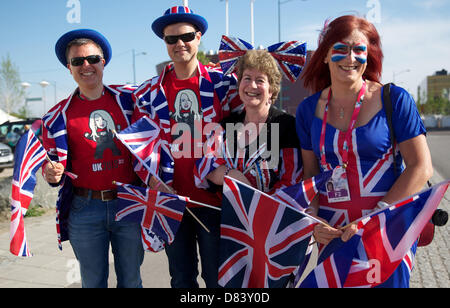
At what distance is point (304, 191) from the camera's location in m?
2.14

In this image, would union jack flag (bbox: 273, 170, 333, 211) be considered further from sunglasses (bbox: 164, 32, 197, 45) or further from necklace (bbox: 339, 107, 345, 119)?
sunglasses (bbox: 164, 32, 197, 45)

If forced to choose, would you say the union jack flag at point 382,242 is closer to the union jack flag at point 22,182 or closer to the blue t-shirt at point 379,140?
the blue t-shirt at point 379,140

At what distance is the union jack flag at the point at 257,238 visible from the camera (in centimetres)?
215

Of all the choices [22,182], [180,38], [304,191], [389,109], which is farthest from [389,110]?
[22,182]

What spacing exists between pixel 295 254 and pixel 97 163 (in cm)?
151

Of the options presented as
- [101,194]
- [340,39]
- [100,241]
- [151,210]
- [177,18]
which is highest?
[177,18]

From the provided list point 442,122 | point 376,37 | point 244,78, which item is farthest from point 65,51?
point 442,122

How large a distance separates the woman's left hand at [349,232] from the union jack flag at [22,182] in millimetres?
2072

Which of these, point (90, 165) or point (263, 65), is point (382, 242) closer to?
point (263, 65)

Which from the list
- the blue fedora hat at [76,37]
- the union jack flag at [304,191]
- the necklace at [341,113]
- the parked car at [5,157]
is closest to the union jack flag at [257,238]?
the union jack flag at [304,191]

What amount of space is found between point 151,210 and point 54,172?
723mm

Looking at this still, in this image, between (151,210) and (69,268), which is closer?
(151,210)

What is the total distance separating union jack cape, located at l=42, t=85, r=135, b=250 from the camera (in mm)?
2641

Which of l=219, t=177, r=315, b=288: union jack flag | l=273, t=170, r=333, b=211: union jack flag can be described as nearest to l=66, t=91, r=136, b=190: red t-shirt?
l=219, t=177, r=315, b=288: union jack flag
